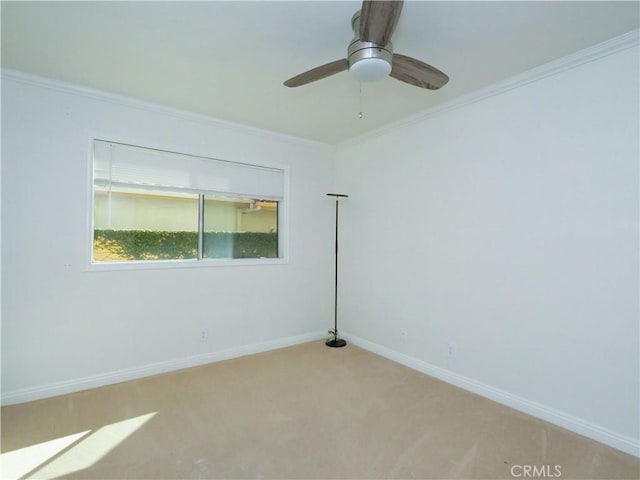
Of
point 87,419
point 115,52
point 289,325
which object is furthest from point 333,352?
point 115,52

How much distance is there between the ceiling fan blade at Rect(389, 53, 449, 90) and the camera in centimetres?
183

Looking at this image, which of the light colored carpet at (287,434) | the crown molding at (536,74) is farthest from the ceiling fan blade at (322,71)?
the light colored carpet at (287,434)

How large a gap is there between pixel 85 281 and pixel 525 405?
3.57 meters

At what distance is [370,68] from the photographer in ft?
5.95

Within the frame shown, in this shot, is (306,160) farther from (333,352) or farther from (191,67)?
(333,352)

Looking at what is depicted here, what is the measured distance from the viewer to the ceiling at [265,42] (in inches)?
71.9

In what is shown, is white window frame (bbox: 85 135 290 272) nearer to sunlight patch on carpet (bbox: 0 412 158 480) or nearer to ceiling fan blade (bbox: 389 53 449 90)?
sunlight patch on carpet (bbox: 0 412 158 480)

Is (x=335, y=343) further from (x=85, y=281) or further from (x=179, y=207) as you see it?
(x=85, y=281)

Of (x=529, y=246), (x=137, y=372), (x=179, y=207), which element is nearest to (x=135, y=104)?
(x=179, y=207)

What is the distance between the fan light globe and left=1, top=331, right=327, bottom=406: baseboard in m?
2.89

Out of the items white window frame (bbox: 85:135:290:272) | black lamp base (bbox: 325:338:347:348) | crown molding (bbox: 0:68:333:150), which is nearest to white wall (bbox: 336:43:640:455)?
black lamp base (bbox: 325:338:347:348)

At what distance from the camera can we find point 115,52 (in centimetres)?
224

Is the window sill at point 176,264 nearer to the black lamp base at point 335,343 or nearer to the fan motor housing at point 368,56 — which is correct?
the black lamp base at point 335,343

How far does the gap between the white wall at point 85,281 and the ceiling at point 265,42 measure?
30 centimetres
